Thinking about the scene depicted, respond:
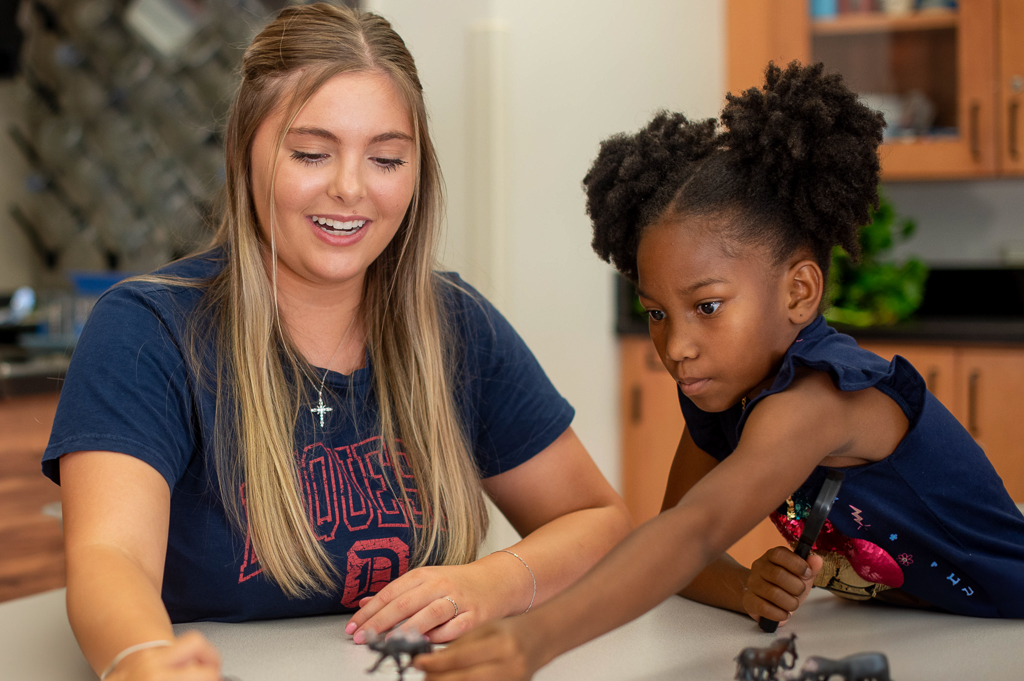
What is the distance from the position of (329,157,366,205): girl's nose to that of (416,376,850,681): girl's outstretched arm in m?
0.46

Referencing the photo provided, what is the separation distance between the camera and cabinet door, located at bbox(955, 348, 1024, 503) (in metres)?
2.10

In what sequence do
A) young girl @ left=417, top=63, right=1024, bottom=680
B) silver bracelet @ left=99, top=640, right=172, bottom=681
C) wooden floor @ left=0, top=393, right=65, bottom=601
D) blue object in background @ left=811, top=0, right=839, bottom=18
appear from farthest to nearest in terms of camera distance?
blue object in background @ left=811, top=0, right=839, bottom=18 → wooden floor @ left=0, top=393, right=65, bottom=601 → young girl @ left=417, top=63, right=1024, bottom=680 → silver bracelet @ left=99, top=640, right=172, bottom=681

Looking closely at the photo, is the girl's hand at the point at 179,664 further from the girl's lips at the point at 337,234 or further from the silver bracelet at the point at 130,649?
the girl's lips at the point at 337,234

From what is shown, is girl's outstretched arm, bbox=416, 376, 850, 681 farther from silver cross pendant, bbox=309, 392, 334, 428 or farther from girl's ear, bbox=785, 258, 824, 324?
silver cross pendant, bbox=309, 392, 334, 428

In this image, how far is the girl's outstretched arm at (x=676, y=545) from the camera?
0.53m

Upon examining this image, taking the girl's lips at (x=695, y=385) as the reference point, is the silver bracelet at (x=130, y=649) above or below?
below

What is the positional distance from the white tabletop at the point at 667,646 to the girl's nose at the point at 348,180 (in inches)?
16.3

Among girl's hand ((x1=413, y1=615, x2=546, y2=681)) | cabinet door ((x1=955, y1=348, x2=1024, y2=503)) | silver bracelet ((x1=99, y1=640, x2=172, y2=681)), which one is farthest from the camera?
cabinet door ((x1=955, y1=348, x2=1024, y2=503))

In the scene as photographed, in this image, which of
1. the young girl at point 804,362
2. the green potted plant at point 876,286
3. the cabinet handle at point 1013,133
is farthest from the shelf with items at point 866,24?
the young girl at point 804,362

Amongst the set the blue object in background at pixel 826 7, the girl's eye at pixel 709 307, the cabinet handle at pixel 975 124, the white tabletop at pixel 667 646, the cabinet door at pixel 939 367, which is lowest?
the cabinet door at pixel 939 367

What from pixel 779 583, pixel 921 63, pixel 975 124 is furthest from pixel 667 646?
pixel 921 63

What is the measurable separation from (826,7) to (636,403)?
122 centimetres

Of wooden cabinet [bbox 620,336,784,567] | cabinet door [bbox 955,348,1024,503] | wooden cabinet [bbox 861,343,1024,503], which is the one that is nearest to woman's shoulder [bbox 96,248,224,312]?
wooden cabinet [bbox 620,336,784,567]

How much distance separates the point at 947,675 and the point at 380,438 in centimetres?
59
